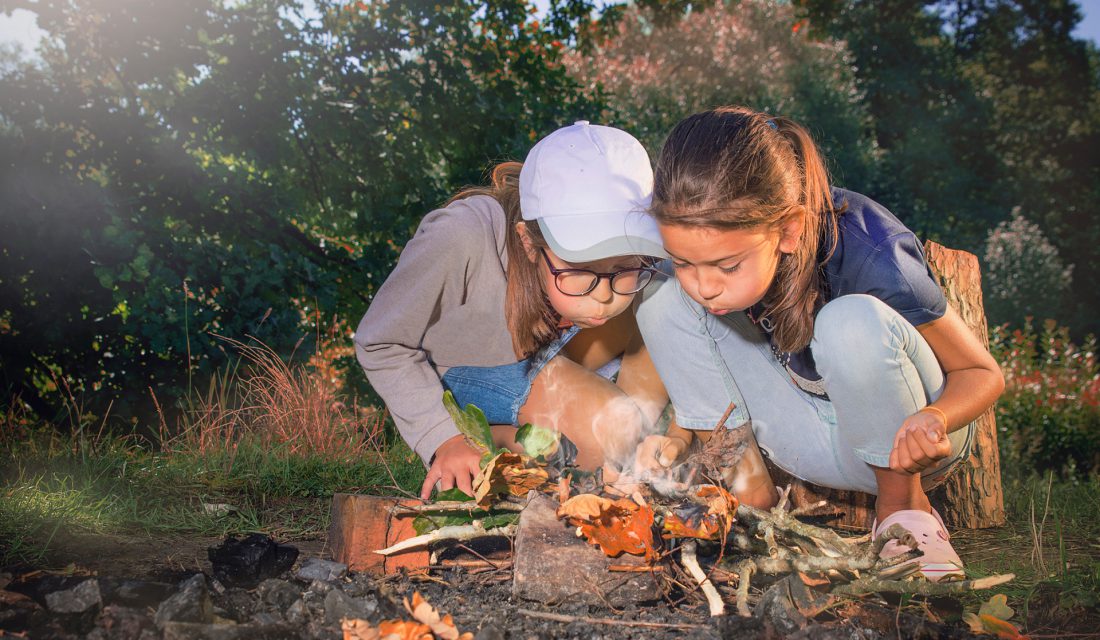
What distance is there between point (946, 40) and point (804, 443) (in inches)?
479

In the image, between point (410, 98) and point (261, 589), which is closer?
point (261, 589)

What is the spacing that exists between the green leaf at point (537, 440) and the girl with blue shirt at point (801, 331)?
305 millimetres

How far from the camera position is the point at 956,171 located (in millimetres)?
11180

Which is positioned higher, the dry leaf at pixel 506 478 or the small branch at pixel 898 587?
the dry leaf at pixel 506 478

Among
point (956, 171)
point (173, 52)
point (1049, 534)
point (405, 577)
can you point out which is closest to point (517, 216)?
point (405, 577)

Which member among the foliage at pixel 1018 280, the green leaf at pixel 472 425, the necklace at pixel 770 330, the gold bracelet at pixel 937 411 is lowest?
the foliage at pixel 1018 280

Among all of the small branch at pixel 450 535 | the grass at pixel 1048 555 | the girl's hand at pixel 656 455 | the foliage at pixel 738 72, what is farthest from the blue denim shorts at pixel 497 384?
the foliage at pixel 738 72

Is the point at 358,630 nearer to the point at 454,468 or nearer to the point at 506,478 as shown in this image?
the point at 506,478

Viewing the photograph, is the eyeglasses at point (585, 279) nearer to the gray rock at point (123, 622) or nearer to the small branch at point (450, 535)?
the small branch at point (450, 535)

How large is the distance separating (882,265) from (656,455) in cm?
78

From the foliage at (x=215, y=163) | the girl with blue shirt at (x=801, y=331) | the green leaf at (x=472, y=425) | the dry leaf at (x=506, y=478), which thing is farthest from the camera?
A: the foliage at (x=215, y=163)

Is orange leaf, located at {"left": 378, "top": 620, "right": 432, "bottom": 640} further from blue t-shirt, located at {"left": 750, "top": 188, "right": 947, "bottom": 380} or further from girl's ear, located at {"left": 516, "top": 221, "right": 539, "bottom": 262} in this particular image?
blue t-shirt, located at {"left": 750, "top": 188, "right": 947, "bottom": 380}

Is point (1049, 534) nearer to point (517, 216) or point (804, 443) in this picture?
point (804, 443)

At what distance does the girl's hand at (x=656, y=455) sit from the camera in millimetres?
2246
